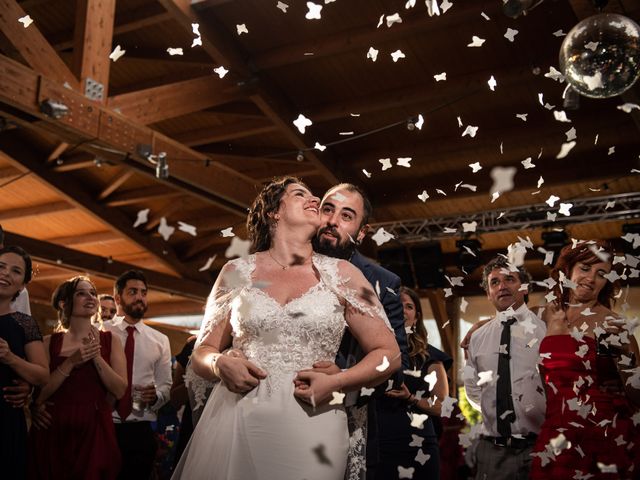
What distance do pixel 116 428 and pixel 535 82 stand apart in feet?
17.3

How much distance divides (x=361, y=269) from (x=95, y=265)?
→ 934cm

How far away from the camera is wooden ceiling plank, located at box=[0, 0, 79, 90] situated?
5117mm

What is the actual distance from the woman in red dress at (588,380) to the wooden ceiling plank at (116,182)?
309 inches

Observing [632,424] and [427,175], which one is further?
[427,175]

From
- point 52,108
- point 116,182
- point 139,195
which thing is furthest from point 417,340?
point 139,195

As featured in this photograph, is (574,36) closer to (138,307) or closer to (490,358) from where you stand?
(490,358)

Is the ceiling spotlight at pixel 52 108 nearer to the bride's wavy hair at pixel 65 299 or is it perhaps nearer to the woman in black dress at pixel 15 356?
the bride's wavy hair at pixel 65 299

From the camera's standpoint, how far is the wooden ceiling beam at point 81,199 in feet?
30.9

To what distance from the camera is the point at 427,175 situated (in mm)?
9461

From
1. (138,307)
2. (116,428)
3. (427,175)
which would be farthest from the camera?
(427,175)

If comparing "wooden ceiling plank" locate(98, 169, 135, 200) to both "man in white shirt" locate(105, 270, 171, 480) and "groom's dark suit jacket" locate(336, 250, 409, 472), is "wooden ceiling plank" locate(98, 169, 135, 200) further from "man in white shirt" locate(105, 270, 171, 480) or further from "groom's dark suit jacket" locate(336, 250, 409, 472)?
"groom's dark suit jacket" locate(336, 250, 409, 472)

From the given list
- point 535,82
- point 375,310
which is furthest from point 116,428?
point 535,82

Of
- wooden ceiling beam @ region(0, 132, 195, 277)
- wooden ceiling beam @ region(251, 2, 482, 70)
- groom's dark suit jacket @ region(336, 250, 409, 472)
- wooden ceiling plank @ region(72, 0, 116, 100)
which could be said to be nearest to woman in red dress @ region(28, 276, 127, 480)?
groom's dark suit jacket @ region(336, 250, 409, 472)

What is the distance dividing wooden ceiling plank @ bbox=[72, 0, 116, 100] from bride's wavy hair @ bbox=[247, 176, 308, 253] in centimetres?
362
